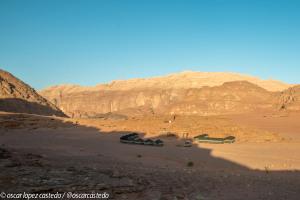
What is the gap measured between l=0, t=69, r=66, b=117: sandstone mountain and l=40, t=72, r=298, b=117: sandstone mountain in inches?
699

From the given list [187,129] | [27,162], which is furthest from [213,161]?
[187,129]

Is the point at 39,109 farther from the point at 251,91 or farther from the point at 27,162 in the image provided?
the point at 27,162

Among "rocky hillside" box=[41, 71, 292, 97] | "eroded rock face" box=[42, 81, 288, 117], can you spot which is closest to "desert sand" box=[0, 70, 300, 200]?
"eroded rock face" box=[42, 81, 288, 117]

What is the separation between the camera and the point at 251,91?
90.3 m

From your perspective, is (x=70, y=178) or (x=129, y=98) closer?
(x=70, y=178)

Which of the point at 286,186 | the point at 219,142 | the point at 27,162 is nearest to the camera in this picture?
the point at 286,186

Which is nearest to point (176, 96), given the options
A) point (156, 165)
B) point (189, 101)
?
point (189, 101)

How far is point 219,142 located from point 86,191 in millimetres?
17172

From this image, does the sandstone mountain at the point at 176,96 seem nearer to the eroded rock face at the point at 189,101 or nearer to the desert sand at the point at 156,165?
the eroded rock face at the point at 189,101

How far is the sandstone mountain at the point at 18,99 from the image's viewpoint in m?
62.0

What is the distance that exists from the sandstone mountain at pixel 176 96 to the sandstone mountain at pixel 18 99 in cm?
1775

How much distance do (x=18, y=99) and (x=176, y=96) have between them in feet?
189

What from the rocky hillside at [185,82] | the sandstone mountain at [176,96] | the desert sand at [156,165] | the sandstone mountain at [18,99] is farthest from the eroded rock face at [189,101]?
the desert sand at [156,165]

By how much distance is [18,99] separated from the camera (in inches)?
2562
